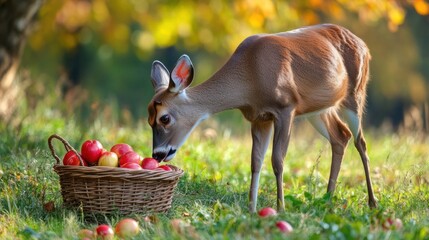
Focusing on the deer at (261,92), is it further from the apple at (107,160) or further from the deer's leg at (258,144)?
the apple at (107,160)

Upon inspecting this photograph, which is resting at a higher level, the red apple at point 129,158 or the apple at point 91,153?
the apple at point 91,153

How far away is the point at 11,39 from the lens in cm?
1128

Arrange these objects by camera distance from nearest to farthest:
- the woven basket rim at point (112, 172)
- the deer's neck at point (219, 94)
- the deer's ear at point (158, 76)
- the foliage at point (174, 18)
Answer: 1. the woven basket rim at point (112, 172)
2. the deer's neck at point (219, 94)
3. the deer's ear at point (158, 76)
4. the foliage at point (174, 18)

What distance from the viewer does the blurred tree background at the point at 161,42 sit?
11891 mm

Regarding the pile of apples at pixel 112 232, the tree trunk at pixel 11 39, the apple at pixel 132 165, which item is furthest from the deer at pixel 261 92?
the tree trunk at pixel 11 39

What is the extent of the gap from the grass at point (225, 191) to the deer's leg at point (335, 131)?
0.78 feet

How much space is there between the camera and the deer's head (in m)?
6.69

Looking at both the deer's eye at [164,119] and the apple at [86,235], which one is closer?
the apple at [86,235]

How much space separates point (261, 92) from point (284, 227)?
187cm

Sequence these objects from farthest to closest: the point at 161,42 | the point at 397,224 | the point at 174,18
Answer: the point at 161,42 < the point at 174,18 < the point at 397,224

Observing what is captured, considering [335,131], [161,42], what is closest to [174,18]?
[161,42]

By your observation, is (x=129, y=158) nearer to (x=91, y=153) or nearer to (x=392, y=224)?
(x=91, y=153)

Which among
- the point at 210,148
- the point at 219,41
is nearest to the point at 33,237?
the point at 210,148

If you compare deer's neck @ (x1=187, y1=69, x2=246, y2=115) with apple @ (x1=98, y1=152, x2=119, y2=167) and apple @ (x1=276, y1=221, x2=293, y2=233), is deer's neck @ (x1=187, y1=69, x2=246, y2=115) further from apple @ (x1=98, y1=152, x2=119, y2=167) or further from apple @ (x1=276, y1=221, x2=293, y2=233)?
apple @ (x1=276, y1=221, x2=293, y2=233)
